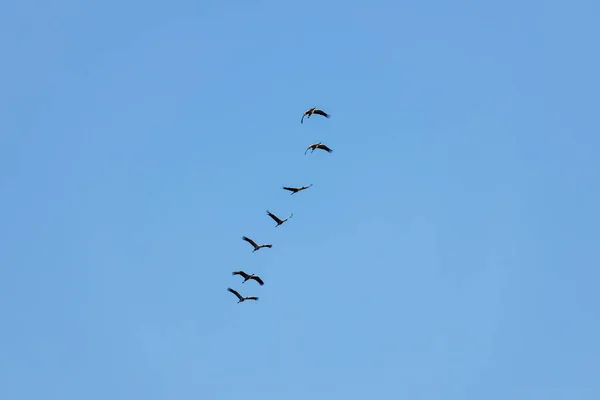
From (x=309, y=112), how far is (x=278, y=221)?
55.3ft

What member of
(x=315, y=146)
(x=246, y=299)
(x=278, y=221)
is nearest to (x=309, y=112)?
(x=315, y=146)

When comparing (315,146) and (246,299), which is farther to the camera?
(246,299)

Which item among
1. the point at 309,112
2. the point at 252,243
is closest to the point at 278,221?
the point at 252,243

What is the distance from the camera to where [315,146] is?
16025 centimetres

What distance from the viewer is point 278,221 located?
548 feet

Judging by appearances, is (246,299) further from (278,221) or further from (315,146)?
(315,146)

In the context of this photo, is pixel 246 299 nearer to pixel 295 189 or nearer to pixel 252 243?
pixel 252 243

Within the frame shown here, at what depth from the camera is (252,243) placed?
553 ft

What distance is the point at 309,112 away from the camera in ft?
520

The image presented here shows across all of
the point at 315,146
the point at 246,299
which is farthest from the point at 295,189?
the point at 246,299

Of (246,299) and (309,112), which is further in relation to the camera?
(246,299)

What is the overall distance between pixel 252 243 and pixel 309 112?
21.1m

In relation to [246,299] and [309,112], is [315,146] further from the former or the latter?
[246,299]

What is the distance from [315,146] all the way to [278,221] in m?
12.8
